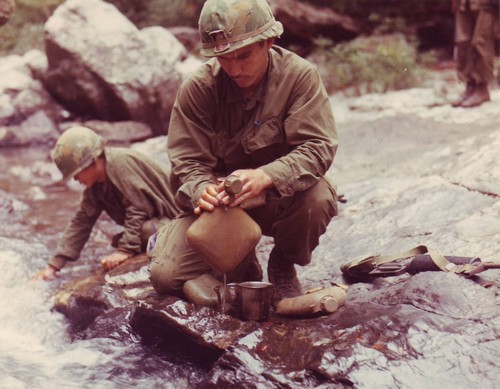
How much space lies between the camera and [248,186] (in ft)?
10.8

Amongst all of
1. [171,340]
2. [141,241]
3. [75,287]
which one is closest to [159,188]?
[141,241]

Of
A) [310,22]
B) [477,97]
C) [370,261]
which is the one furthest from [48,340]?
[310,22]

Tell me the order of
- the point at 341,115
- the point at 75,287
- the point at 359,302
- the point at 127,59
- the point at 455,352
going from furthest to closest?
the point at 127,59, the point at 341,115, the point at 75,287, the point at 359,302, the point at 455,352

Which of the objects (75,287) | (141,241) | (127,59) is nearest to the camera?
(75,287)

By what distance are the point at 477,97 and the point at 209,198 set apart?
6828 mm

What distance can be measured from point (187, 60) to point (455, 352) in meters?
10.4

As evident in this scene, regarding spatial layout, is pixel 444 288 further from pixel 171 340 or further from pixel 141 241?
pixel 141 241

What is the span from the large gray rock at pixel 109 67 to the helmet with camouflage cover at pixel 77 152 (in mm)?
6553

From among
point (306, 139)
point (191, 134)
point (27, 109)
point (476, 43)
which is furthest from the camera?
point (27, 109)

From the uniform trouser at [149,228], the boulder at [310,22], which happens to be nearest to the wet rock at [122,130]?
the boulder at [310,22]

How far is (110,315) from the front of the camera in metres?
4.04

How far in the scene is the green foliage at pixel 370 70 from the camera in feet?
38.5

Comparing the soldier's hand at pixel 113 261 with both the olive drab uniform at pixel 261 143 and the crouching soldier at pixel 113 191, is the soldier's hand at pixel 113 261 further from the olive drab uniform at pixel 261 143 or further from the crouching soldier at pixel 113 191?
the olive drab uniform at pixel 261 143

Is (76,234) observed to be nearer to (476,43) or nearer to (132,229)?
(132,229)
